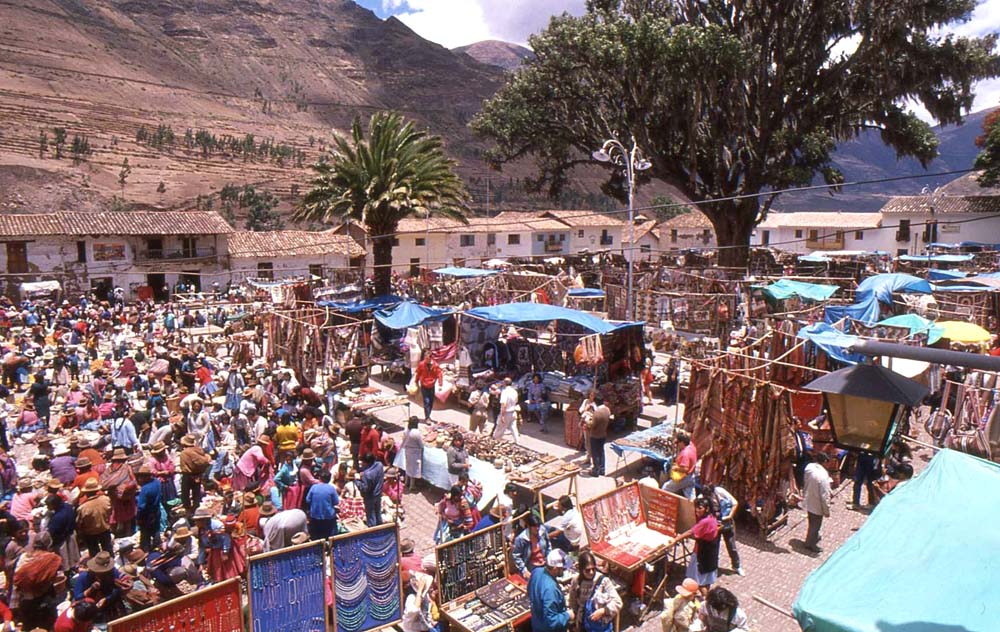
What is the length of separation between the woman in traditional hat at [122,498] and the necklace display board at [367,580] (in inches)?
143

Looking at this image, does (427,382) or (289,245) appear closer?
(427,382)

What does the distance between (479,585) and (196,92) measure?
134487 mm

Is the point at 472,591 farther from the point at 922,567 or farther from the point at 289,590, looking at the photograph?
the point at 922,567

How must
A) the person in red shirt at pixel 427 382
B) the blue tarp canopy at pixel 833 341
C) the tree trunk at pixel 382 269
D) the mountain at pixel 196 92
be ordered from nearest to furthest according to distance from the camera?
the blue tarp canopy at pixel 833 341, the person in red shirt at pixel 427 382, the tree trunk at pixel 382 269, the mountain at pixel 196 92

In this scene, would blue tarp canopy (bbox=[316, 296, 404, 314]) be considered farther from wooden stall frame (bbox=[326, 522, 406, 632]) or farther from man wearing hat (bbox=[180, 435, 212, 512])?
wooden stall frame (bbox=[326, 522, 406, 632])

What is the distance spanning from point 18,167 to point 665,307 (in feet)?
235

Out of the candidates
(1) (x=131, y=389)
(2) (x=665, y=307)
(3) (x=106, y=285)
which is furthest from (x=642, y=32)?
(3) (x=106, y=285)

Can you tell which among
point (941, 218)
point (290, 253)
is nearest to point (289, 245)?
point (290, 253)

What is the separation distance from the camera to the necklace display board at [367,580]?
6.39 m

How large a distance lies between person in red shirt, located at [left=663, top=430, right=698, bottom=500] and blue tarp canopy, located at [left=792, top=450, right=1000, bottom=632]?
3.99m

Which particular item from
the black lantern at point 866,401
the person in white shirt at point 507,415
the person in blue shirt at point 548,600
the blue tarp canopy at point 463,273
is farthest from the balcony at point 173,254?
the black lantern at point 866,401

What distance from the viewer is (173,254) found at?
41250mm

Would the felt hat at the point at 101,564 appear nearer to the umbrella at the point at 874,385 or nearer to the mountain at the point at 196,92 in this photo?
the umbrella at the point at 874,385

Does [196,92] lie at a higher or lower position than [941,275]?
higher
